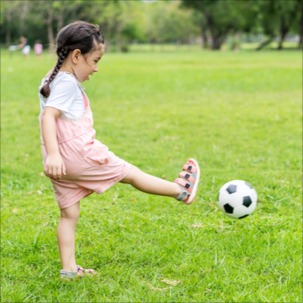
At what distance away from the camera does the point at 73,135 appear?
2.83 meters

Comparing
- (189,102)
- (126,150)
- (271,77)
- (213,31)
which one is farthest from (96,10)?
(126,150)

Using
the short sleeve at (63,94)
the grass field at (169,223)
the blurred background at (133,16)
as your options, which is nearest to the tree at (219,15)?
the blurred background at (133,16)

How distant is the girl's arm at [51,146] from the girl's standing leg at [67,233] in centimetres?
41

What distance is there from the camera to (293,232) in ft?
12.6

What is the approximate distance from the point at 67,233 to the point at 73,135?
0.63 meters

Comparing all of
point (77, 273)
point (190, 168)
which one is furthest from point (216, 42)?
point (77, 273)

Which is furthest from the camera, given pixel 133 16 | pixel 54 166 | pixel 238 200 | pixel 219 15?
pixel 133 16

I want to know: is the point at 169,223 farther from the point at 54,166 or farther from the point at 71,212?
the point at 54,166

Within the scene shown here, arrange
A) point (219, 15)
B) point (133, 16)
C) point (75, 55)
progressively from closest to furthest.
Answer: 1. point (75, 55)
2. point (219, 15)
3. point (133, 16)

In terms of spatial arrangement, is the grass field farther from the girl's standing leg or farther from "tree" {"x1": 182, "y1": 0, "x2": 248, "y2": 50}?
"tree" {"x1": 182, "y1": 0, "x2": 248, "y2": 50}

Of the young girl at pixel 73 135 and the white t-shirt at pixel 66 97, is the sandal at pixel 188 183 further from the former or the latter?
the white t-shirt at pixel 66 97

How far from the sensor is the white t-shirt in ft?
9.02

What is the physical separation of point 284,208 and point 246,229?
0.65m

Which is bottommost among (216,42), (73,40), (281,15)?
(216,42)
